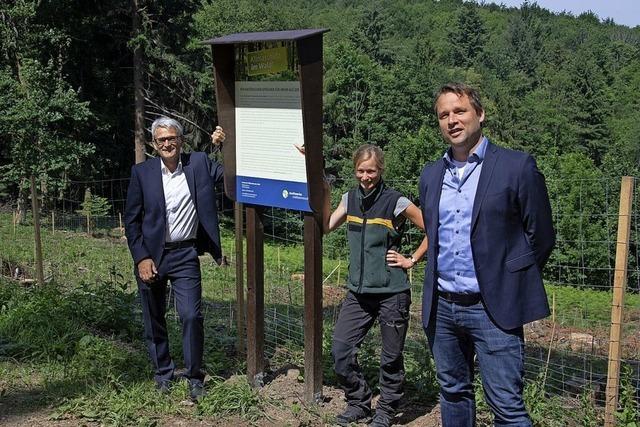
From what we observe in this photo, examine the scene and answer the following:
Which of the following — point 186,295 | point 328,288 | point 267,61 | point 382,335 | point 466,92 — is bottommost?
point 328,288

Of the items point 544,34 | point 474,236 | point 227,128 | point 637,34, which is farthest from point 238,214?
point 637,34

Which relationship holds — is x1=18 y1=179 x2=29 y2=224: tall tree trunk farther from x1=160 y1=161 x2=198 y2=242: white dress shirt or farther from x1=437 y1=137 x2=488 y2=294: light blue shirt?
x1=437 y1=137 x2=488 y2=294: light blue shirt

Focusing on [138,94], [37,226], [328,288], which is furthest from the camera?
[138,94]

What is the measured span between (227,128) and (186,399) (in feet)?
6.19

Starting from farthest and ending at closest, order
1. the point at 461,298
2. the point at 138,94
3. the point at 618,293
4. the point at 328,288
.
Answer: the point at 138,94, the point at 328,288, the point at 618,293, the point at 461,298

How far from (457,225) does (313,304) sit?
5.68 ft

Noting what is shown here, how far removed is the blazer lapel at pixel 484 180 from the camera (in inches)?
117

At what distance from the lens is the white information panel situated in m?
4.59

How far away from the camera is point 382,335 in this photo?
427 centimetres

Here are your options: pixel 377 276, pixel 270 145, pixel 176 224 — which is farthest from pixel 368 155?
pixel 176 224

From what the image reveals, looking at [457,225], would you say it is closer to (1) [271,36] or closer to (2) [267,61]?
(1) [271,36]

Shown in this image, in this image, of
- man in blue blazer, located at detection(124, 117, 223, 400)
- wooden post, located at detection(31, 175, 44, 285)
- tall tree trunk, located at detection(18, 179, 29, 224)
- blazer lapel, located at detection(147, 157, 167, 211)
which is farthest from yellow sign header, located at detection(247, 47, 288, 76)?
tall tree trunk, located at detection(18, 179, 29, 224)

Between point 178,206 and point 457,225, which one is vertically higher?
point 457,225

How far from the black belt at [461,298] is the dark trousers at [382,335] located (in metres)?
1.04
